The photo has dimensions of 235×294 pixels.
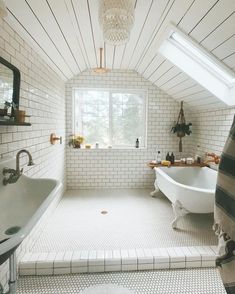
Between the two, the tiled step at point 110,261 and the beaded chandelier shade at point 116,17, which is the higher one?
the beaded chandelier shade at point 116,17

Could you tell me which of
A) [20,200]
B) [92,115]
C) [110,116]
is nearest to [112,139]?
[110,116]

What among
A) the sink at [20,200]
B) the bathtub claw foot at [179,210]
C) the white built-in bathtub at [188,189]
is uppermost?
the sink at [20,200]

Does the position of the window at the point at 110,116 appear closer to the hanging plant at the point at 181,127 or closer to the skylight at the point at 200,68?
the hanging plant at the point at 181,127

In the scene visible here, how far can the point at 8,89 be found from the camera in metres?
1.74

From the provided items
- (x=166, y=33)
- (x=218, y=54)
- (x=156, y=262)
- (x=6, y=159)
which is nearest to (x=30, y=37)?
(x=6, y=159)

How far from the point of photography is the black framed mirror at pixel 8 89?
162cm

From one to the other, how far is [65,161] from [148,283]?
280 cm

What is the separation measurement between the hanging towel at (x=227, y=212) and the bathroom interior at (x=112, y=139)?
89 cm

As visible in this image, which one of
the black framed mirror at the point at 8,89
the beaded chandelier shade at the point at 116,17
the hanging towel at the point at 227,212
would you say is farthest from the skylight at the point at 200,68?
the hanging towel at the point at 227,212

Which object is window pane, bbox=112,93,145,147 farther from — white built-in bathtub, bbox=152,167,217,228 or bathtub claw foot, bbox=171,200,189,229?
bathtub claw foot, bbox=171,200,189,229

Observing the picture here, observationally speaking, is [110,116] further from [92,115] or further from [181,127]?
[181,127]

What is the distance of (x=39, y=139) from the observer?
2574mm

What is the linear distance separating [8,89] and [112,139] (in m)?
2.79

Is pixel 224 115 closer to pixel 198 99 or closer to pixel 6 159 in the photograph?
pixel 198 99
